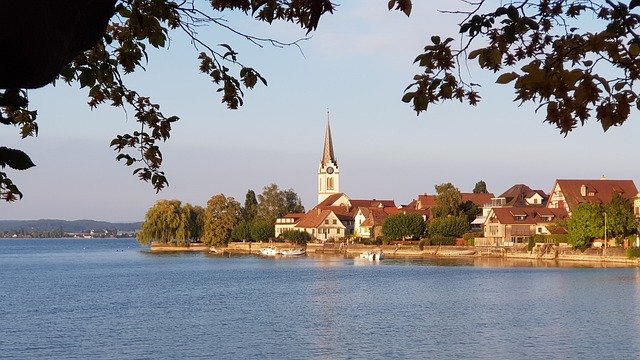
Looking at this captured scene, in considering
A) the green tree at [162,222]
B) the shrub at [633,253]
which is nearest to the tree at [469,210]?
the shrub at [633,253]

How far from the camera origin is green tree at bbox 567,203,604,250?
71562mm

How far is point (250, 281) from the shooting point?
60.3 meters

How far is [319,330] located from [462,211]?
70690 millimetres

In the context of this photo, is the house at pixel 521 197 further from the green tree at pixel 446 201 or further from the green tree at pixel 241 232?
the green tree at pixel 241 232

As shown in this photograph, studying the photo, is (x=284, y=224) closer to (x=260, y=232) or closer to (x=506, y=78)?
(x=260, y=232)

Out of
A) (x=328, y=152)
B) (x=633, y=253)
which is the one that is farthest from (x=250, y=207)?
(x=633, y=253)

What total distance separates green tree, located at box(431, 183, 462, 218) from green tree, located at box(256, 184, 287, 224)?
3893cm

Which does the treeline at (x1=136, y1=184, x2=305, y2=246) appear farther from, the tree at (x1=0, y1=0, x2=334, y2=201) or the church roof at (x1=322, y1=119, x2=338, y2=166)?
the tree at (x1=0, y1=0, x2=334, y2=201)

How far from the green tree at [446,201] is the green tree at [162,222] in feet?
105

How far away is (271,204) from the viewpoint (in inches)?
5354

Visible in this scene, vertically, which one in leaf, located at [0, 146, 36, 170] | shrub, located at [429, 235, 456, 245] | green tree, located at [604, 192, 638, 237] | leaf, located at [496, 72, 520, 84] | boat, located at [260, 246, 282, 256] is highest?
green tree, located at [604, 192, 638, 237]

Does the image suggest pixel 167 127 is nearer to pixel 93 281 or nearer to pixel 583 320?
pixel 583 320

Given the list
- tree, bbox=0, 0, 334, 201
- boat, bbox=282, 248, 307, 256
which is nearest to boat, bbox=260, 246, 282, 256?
boat, bbox=282, 248, 307, 256

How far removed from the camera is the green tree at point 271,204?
135000 millimetres
